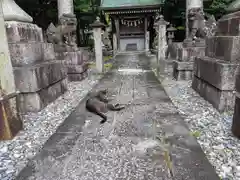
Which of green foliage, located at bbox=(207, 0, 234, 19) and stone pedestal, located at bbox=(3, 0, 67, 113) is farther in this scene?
green foliage, located at bbox=(207, 0, 234, 19)

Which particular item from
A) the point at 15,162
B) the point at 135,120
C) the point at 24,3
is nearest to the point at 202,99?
the point at 135,120

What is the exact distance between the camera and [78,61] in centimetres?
655

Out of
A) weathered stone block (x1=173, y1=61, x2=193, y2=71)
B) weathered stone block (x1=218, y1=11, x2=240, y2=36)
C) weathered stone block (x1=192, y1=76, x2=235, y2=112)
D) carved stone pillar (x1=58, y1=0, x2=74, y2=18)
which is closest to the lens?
weathered stone block (x1=218, y1=11, x2=240, y2=36)

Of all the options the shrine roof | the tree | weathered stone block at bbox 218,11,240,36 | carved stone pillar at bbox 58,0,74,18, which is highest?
the shrine roof

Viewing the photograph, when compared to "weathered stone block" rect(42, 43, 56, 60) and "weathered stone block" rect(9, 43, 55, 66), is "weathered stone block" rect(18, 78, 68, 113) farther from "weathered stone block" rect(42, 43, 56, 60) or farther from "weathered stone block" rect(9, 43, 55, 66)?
"weathered stone block" rect(42, 43, 56, 60)

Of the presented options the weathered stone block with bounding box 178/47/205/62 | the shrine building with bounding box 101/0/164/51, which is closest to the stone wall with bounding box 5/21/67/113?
the weathered stone block with bounding box 178/47/205/62

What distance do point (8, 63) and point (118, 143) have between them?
185 centimetres

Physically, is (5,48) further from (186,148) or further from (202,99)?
(202,99)

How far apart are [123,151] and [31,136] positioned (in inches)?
57.9

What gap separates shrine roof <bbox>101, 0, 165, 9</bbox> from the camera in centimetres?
1438

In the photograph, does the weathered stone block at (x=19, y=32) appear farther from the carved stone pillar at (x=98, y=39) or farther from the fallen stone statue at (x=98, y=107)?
the carved stone pillar at (x=98, y=39)

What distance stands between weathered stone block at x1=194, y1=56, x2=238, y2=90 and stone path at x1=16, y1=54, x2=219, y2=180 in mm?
1015

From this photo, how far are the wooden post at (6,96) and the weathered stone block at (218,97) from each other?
3295 millimetres

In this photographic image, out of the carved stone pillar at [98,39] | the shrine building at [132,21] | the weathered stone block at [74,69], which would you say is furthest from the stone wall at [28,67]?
the shrine building at [132,21]
